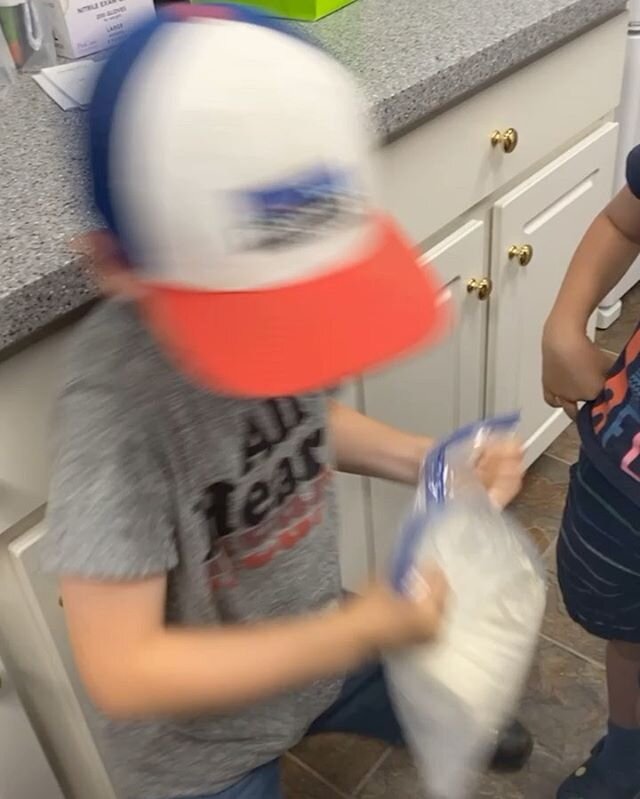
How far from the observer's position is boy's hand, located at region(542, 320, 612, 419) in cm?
93

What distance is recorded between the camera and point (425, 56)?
976 mm

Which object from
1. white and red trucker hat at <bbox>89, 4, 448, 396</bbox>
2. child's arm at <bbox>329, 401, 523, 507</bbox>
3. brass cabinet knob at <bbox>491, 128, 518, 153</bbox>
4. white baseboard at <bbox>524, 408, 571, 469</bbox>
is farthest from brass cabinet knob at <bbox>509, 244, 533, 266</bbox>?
white and red trucker hat at <bbox>89, 4, 448, 396</bbox>

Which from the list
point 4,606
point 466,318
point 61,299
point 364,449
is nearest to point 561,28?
point 466,318

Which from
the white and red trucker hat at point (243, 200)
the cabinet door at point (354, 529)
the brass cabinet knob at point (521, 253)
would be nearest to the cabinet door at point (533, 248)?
the brass cabinet knob at point (521, 253)

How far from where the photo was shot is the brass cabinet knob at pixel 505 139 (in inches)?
43.7

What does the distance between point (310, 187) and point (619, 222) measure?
536mm

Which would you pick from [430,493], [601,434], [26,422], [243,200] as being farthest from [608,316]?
[243,200]

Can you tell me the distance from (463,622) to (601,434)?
1.06 ft

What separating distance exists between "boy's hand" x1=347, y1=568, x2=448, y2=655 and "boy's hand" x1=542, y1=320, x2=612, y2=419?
0.40 metres

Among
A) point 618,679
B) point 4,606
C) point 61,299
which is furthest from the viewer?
point 618,679

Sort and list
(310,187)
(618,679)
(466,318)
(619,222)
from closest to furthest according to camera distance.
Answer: (310,187)
(619,222)
(618,679)
(466,318)

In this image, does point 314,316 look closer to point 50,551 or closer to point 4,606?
point 50,551

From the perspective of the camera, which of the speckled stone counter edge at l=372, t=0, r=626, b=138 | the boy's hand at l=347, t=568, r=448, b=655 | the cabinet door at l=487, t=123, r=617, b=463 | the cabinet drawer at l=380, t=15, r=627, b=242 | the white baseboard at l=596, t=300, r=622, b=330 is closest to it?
the boy's hand at l=347, t=568, r=448, b=655

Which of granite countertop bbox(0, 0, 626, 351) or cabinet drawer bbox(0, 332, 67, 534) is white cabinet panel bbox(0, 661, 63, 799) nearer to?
cabinet drawer bbox(0, 332, 67, 534)
